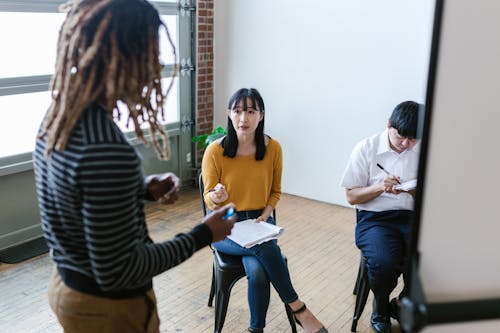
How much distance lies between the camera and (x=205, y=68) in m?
4.44

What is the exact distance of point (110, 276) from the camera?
3.17 ft

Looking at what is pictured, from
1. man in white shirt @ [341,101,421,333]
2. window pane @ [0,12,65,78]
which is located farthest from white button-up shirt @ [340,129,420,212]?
window pane @ [0,12,65,78]

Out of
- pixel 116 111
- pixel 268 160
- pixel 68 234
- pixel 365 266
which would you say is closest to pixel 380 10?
pixel 268 160

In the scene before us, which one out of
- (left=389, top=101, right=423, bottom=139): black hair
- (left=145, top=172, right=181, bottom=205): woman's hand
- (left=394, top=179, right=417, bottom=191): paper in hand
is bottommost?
(left=394, top=179, right=417, bottom=191): paper in hand

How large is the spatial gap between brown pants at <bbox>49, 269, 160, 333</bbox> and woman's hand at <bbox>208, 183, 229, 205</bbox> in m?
1.01

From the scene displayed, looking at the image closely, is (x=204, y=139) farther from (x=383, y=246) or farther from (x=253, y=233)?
(x=383, y=246)

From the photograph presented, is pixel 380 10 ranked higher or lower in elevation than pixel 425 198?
higher

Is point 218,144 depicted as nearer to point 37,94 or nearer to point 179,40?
point 37,94

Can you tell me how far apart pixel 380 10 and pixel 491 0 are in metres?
3.09

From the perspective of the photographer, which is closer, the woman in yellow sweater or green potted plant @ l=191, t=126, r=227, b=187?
the woman in yellow sweater

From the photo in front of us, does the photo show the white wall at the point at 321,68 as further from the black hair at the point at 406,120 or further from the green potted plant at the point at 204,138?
the black hair at the point at 406,120

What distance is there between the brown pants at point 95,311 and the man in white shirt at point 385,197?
1.29 m

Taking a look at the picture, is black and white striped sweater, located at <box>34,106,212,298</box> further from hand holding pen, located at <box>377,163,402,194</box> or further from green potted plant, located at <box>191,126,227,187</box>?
green potted plant, located at <box>191,126,227,187</box>

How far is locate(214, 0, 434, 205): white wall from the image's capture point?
141 inches
